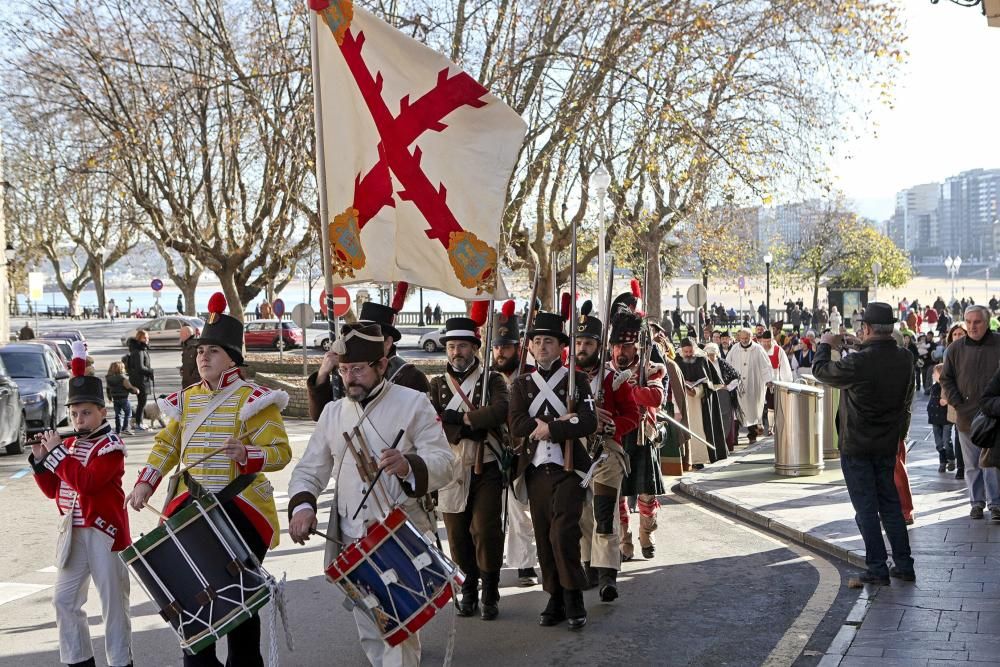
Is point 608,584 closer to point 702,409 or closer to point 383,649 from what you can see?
point 383,649

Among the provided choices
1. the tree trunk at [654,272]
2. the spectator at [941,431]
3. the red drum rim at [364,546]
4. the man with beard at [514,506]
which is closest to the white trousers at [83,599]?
the red drum rim at [364,546]

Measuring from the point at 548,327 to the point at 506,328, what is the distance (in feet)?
3.01

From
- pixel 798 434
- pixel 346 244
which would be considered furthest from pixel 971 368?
pixel 346 244

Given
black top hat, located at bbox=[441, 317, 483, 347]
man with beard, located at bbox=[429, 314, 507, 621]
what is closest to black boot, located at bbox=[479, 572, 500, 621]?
man with beard, located at bbox=[429, 314, 507, 621]

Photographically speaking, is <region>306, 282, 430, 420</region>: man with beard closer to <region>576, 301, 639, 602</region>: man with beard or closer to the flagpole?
the flagpole

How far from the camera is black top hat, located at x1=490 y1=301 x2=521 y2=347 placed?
8539mm

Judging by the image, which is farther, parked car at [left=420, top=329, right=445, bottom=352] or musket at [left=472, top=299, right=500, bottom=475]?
parked car at [left=420, top=329, right=445, bottom=352]

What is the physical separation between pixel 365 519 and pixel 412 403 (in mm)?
591

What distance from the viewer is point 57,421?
20.6 metres

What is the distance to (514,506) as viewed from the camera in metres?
8.73

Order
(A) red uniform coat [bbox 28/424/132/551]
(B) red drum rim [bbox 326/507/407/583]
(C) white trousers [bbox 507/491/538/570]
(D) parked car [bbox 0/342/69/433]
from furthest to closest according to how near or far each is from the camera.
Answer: (D) parked car [bbox 0/342/69/433], (C) white trousers [bbox 507/491/538/570], (A) red uniform coat [bbox 28/424/132/551], (B) red drum rim [bbox 326/507/407/583]

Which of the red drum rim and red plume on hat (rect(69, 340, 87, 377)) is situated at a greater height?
red plume on hat (rect(69, 340, 87, 377))

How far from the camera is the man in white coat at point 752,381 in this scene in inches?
730

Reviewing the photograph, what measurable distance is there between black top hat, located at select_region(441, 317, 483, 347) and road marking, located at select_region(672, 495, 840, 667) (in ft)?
Answer: 8.96
